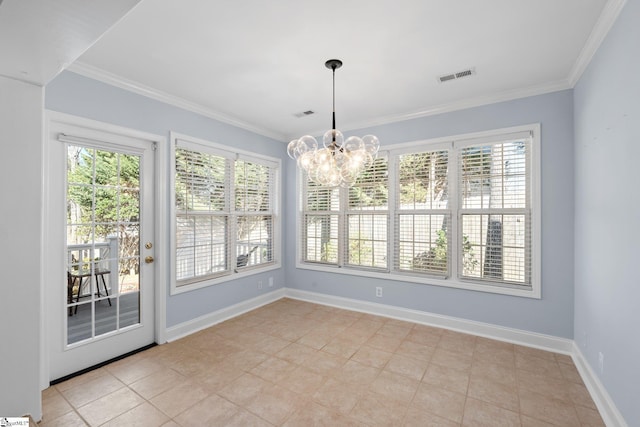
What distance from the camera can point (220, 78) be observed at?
2879 mm

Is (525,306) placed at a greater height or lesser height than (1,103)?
lesser

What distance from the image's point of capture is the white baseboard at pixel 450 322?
3.04 meters

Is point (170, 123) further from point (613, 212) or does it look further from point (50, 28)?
point (613, 212)

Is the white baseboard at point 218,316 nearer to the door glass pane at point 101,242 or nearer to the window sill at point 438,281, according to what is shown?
the door glass pane at point 101,242

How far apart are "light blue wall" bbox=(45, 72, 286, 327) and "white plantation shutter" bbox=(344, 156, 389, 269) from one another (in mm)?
1434

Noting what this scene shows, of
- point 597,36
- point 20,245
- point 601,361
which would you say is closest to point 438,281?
point 601,361

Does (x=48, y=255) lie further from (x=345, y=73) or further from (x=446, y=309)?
(x=446, y=309)

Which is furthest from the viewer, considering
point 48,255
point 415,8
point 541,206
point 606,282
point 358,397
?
point 541,206

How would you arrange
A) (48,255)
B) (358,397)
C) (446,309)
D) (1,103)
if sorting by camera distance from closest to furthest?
(1,103), (358,397), (48,255), (446,309)

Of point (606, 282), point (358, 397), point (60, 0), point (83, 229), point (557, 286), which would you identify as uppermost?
point (60, 0)

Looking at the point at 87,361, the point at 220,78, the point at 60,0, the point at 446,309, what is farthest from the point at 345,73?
the point at 87,361

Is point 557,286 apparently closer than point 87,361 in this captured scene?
No

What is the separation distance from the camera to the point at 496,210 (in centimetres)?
331

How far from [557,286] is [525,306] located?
0.37 m
